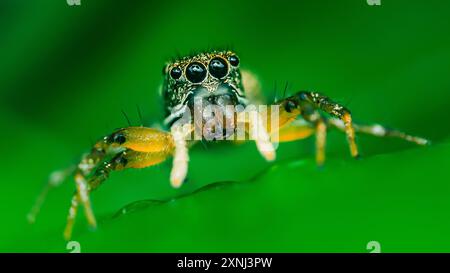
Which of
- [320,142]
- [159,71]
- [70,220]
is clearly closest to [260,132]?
[320,142]

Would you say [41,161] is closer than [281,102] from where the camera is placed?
No

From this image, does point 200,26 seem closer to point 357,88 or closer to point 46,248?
point 357,88

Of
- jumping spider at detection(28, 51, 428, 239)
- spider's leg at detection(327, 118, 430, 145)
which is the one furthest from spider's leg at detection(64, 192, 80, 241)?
spider's leg at detection(327, 118, 430, 145)

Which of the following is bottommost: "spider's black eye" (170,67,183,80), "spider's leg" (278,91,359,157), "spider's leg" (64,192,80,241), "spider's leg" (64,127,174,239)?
"spider's leg" (64,192,80,241)

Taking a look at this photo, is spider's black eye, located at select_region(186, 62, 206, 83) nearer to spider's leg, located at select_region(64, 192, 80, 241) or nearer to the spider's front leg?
the spider's front leg
